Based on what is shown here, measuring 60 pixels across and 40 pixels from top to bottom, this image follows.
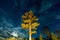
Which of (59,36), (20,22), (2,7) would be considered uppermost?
(2,7)

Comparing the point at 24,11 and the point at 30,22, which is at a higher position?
the point at 24,11

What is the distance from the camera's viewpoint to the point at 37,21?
30.5 ft

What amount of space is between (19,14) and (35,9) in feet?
2.14

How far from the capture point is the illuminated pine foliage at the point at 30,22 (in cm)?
920

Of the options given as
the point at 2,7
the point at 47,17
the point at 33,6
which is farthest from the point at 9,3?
the point at 47,17

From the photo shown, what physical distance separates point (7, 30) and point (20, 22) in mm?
589

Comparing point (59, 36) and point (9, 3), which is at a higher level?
point (9, 3)

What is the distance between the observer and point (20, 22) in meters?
9.29

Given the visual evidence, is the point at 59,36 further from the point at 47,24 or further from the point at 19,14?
the point at 19,14

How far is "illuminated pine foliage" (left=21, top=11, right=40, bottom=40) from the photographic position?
9.20 meters

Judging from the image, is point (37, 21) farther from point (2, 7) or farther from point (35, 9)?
point (2, 7)

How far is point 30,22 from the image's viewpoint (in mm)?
9320

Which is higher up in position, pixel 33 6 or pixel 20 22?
pixel 33 6

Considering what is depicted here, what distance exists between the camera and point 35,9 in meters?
9.38
